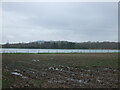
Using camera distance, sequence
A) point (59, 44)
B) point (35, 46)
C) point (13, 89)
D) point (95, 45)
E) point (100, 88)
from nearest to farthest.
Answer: point (13, 89) → point (100, 88) → point (59, 44) → point (35, 46) → point (95, 45)

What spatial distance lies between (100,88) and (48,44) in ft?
410

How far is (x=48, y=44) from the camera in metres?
134

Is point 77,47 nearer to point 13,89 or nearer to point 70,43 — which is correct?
point 70,43

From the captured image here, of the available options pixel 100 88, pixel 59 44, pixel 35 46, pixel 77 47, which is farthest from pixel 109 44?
pixel 100 88

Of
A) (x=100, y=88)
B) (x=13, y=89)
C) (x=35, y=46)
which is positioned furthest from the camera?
(x=35, y=46)

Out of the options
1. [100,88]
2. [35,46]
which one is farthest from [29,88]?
[35,46]

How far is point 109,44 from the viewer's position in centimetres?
15575

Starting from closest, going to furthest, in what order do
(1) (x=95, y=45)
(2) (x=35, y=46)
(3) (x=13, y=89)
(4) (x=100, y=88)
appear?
(3) (x=13, y=89) < (4) (x=100, y=88) < (2) (x=35, y=46) < (1) (x=95, y=45)

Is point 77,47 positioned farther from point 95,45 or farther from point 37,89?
point 37,89

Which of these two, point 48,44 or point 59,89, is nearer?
point 59,89

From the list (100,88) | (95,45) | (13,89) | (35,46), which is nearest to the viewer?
(13,89)

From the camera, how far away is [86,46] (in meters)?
142

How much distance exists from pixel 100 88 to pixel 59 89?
95.7 inches

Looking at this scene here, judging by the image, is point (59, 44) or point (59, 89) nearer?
point (59, 89)
